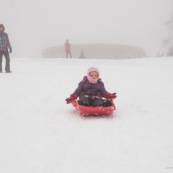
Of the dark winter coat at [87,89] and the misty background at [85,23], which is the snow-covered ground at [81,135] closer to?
the dark winter coat at [87,89]

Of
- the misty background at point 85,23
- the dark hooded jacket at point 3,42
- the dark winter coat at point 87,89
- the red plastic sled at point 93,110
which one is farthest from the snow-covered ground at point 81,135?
the misty background at point 85,23

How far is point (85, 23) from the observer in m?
54.3

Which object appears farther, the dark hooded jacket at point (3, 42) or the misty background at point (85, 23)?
the misty background at point (85, 23)

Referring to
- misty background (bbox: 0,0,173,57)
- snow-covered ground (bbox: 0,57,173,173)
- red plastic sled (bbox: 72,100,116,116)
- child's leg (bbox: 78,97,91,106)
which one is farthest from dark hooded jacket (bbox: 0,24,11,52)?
misty background (bbox: 0,0,173,57)

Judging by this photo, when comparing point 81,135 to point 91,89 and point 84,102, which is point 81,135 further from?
point 91,89

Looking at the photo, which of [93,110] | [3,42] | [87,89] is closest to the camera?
[93,110]

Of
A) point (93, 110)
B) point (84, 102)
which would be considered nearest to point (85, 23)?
point (84, 102)

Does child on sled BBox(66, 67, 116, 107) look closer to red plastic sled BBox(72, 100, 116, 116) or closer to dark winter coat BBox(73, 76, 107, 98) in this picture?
dark winter coat BBox(73, 76, 107, 98)

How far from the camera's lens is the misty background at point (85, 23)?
42.9 m

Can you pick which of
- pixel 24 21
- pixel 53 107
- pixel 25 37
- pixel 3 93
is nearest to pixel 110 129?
pixel 53 107

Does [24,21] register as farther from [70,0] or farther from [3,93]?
[3,93]

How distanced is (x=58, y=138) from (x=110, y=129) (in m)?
0.89

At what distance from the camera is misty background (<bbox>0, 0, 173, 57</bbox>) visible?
4291 cm

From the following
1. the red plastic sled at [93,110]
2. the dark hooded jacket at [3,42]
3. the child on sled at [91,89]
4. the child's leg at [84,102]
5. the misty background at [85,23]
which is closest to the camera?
the red plastic sled at [93,110]
